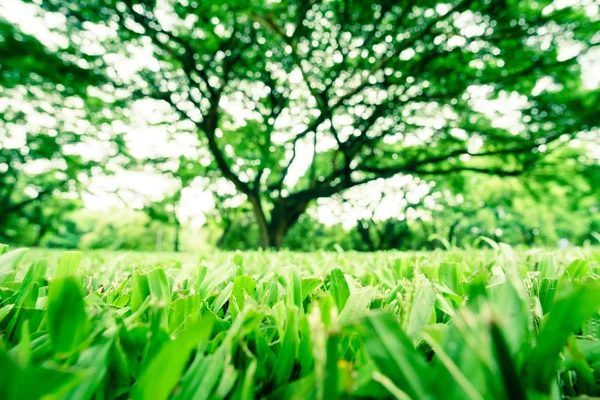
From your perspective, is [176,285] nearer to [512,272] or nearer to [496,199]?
[512,272]

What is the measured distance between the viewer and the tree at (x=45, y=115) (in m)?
6.55

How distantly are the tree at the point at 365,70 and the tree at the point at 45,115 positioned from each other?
33.6 inches

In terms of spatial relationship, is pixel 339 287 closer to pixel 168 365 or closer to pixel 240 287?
pixel 240 287

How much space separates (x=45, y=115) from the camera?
999 cm

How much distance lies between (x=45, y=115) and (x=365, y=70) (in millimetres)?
9812

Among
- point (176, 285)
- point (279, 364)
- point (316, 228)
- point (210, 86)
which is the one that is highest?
point (210, 86)

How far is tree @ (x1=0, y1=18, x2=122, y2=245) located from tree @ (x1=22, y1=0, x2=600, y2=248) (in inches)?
33.6

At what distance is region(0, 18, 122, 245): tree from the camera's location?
6555 millimetres

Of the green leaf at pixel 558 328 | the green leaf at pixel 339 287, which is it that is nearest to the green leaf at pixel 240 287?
the green leaf at pixel 339 287

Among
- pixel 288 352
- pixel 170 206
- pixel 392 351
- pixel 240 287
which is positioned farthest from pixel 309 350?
pixel 170 206

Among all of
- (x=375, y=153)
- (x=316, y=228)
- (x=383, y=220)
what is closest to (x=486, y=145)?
(x=375, y=153)

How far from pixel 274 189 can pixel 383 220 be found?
35.3 ft

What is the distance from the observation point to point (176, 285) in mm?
805

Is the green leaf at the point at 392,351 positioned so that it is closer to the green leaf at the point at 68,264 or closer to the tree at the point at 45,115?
the green leaf at the point at 68,264
